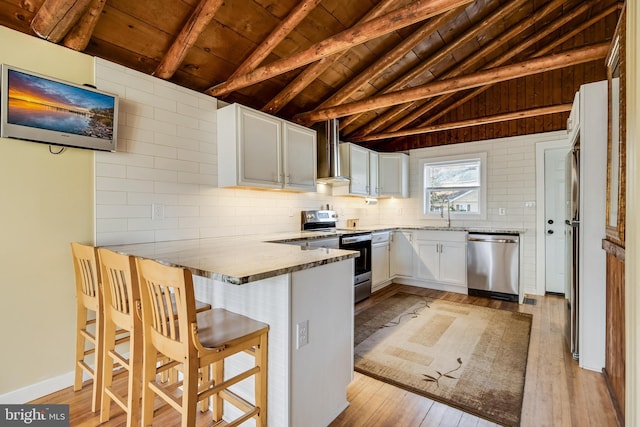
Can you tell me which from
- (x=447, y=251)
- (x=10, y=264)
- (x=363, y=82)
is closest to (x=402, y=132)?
(x=363, y=82)

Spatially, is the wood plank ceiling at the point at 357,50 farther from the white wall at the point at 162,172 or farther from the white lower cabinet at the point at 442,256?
the white lower cabinet at the point at 442,256

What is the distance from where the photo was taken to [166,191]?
8.70ft

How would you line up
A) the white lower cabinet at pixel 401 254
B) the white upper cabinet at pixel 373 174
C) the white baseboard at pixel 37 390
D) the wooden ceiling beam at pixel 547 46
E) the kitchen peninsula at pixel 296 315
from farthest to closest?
the white upper cabinet at pixel 373 174 < the white lower cabinet at pixel 401 254 < the wooden ceiling beam at pixel 547 46 < the white baseboard at pixel 37 390 < the kitchen peninsula at pixel 296 315

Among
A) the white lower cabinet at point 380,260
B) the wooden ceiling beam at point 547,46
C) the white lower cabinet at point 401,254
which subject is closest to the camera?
the wooden ceiling beam at point 547,46

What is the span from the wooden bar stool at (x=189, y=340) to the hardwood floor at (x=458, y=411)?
0.49 metres

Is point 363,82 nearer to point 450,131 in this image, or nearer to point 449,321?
point 450,131

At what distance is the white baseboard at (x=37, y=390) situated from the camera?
1.88 meters

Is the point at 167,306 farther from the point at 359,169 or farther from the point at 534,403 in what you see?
the point at 359,169

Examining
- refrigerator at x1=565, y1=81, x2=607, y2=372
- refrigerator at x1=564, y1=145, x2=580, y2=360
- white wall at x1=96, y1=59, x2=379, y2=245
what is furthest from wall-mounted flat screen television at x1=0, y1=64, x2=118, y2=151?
refrigerator at x1=564, y1=145, x2=580, y2=360

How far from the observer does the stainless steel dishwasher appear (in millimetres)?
3984

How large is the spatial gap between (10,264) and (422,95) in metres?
3.60

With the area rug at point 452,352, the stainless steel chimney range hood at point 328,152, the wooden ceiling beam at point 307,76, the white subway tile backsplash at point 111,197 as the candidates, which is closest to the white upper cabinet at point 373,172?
the stainless steel chimney range hood at point 328,152

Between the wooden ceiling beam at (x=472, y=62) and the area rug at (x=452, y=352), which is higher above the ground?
the wooden ceiling beam at (x=472, y=62)

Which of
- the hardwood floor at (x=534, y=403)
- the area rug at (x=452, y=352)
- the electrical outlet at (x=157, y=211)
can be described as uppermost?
the electrical outlet at (x=157, y=211)
